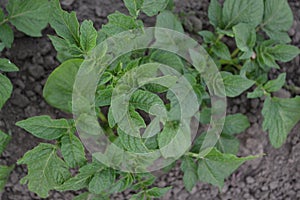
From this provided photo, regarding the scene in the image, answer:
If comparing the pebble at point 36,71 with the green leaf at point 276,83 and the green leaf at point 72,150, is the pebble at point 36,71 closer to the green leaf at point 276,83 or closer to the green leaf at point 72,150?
the green leaf at point 72,150

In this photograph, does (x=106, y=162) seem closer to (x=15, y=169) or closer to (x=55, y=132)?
(x=55, y=132)

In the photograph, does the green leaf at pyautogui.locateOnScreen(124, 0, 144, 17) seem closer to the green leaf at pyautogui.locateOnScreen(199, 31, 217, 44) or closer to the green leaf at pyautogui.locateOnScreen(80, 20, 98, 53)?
the green leaf at pyautogui.locateOnScreen(80, 20, 98, 53)

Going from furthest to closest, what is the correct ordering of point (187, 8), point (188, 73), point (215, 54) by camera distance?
point (187, 8)
point (215, 54)
point (188, 73)

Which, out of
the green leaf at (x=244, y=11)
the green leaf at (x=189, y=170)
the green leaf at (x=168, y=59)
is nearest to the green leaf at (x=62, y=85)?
the green leaf at (x=168, y=59)

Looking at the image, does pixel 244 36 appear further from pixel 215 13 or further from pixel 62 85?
pixel 62 85

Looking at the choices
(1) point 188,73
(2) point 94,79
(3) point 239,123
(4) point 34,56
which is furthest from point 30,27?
(3) point 239,123

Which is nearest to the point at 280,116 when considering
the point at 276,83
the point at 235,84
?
the point at 276,83

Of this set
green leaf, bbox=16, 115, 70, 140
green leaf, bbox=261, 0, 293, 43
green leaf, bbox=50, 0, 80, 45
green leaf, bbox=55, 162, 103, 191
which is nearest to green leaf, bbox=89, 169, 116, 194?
green leaf, bbox=55, 162, 103, 191
